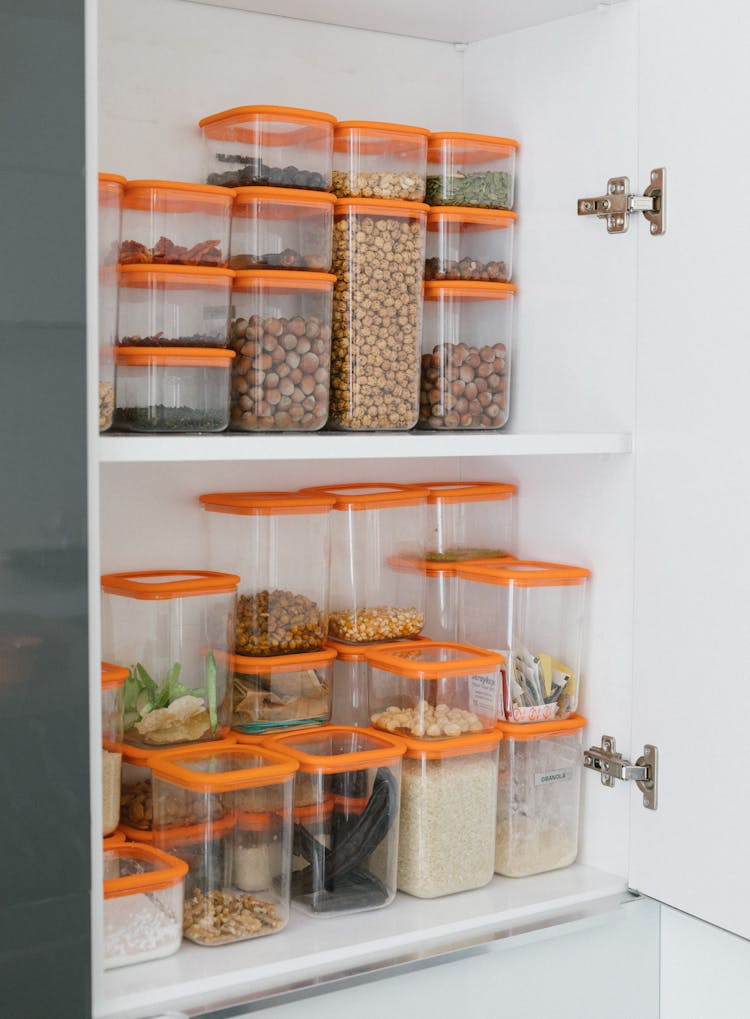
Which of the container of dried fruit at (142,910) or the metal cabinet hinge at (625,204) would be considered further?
the metal cabinet hinge at (625,204)

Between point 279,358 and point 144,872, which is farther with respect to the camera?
point 279,358

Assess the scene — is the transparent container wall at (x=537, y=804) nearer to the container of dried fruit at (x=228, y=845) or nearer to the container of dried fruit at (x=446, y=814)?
the container of dried fruit at (x=446, y=814)

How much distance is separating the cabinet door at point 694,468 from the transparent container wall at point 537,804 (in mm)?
97

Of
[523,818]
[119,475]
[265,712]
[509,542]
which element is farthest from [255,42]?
[523,818]

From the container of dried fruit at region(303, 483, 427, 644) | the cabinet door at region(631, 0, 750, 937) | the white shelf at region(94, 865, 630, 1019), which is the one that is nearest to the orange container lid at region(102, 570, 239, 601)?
the container of dried fruit at region(303, 483, 427, 644)

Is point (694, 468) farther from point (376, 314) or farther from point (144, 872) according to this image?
point (144, 872)

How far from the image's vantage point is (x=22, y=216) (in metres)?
1.03

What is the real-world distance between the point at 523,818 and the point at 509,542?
0.39m

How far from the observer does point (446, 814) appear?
4.67ft

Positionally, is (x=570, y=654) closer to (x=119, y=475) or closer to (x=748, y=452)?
(x=748, y=452)

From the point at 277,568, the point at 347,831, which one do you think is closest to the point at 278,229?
the point at 277,568

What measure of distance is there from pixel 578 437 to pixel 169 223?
53 centimetres

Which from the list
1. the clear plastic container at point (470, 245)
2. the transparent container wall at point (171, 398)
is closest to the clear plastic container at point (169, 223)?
the transparent container wall at point (171, 398)

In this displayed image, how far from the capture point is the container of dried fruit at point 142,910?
48.6 inches
